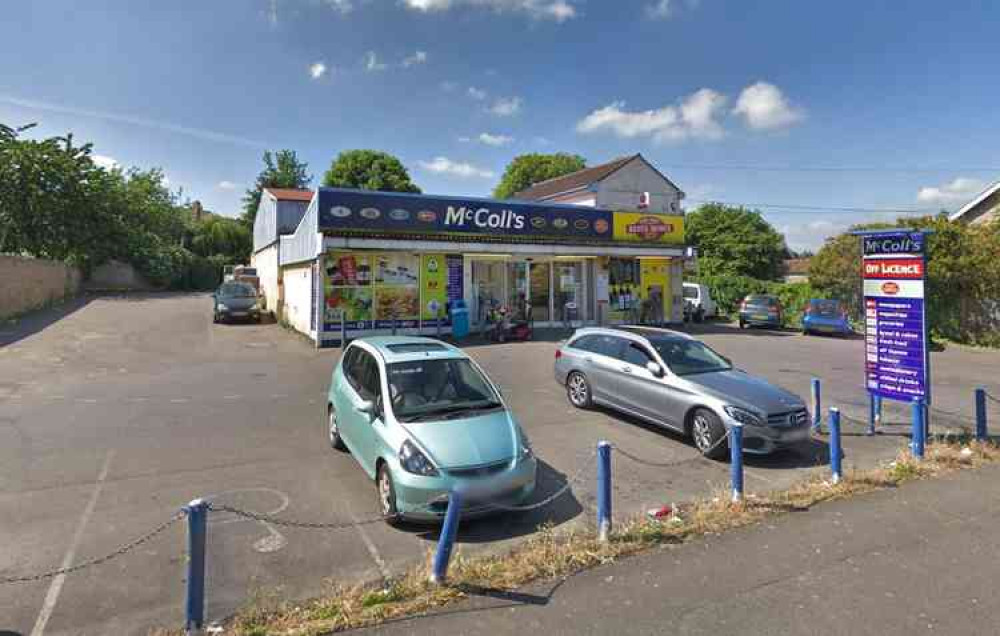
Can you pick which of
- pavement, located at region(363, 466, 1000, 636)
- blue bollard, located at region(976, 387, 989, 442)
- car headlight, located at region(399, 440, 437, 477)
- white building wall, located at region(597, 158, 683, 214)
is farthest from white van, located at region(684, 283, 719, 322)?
car headlight, located at region(399, 440, 437, 477)

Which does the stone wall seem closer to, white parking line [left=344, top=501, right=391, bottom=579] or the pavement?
white parking line [left=344, top=501, right=391, bottom=579]

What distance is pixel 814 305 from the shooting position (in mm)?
21422

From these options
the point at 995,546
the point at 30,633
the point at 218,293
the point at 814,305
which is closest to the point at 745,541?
the point at 995,546

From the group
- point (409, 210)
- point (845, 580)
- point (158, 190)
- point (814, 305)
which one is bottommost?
point (845, 580)

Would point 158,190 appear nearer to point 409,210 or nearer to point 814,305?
point 409,210

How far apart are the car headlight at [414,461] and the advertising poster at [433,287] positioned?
13.0 metres

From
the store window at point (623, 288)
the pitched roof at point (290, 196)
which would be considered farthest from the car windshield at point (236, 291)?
the store window at point (623, 288)

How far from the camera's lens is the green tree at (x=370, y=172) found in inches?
1740

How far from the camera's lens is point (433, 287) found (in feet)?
59.3

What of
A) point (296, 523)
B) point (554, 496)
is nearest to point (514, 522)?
point (554, 496)

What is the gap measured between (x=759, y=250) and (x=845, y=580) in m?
47.0

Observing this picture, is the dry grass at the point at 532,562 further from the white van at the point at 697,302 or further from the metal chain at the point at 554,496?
the white van at the point at 697,302

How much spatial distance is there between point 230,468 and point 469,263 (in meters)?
13.0

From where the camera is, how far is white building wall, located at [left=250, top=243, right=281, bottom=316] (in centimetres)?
2358
